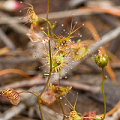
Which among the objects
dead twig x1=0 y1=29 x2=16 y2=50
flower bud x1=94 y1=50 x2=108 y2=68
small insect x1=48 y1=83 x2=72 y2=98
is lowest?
small insect x1=48 y1=83 x2=72 y2=98

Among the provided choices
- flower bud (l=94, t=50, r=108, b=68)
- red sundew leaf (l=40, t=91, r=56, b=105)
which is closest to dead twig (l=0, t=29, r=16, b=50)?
red sundew leaf (l=40, t=91, r=56, b=105)

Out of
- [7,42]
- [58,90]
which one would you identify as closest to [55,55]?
[58,90]

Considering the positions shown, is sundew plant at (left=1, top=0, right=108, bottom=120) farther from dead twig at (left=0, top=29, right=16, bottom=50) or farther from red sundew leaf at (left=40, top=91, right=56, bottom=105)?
dead twig at (left=0, top=29, right=16, bottom=50)

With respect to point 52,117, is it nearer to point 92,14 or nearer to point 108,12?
point 108,12

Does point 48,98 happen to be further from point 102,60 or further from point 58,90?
point 102,60

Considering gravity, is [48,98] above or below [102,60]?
below

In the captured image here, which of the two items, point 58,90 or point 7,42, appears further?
point 7,42

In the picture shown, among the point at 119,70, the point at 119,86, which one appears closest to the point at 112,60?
the point at 119,70

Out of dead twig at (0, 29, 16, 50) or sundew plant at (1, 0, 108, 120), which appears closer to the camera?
sundew plant at (1, 0, 108, 120)

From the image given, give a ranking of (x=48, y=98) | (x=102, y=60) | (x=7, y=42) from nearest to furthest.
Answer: (x=102, y=60), (x=48, y=98), (x=7, y=42)

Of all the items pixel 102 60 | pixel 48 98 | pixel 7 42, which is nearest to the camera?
pixel 102 60

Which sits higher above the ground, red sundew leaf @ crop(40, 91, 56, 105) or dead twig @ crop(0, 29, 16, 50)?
dead twig @ crop(0, 29, 16, 50)

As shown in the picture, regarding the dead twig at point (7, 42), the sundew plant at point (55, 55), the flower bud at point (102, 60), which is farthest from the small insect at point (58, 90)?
the dead twig at point (7, 42)
